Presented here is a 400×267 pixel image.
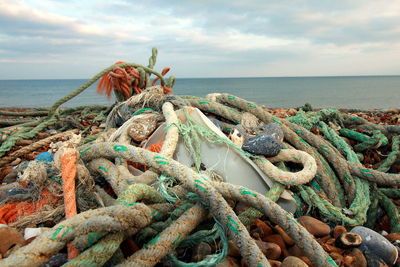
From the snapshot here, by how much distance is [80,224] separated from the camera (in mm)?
1100

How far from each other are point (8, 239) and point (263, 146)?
5.50 feet

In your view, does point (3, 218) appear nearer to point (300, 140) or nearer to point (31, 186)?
point (31, 186)

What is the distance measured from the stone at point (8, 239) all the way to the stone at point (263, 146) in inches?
60.0

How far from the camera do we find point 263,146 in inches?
83.9

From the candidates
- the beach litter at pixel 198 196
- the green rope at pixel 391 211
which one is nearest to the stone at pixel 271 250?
the beach litter at pixel 198 196

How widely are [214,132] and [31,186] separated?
136cm

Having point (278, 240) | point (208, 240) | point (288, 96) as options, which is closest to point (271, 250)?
point (278, 240)

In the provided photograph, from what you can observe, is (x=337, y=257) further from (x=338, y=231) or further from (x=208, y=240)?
(x=208, y=240)

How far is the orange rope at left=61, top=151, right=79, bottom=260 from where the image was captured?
148 cm

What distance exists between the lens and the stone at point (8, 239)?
135cm

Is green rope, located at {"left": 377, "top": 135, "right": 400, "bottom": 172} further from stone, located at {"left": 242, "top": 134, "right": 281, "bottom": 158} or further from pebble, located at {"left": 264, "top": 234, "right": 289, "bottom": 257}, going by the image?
pebble, located at {"left": 264, "top": 234, "right": 289, "bottom": 257}

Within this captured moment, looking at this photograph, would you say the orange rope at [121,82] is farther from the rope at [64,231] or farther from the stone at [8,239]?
the rope at [64,231]

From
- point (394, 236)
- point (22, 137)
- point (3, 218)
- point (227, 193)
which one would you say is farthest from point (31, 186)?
point (394, 236)

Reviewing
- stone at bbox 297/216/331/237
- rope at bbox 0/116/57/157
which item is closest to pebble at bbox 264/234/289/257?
stone at bbox 297/216/331/237
